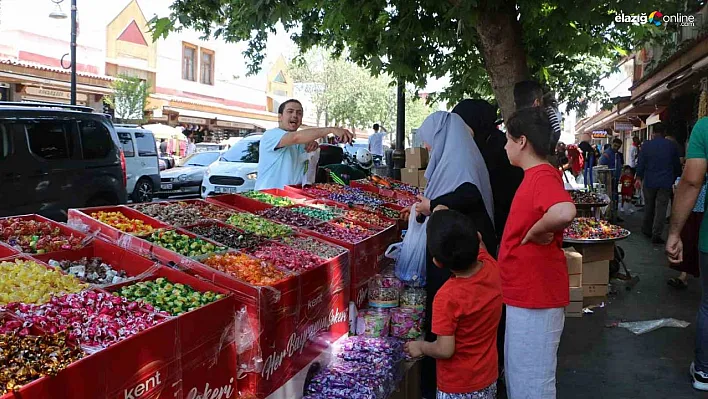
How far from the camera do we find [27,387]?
163 cm

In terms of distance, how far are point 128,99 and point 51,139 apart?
16852mm

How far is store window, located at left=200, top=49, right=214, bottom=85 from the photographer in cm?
3294

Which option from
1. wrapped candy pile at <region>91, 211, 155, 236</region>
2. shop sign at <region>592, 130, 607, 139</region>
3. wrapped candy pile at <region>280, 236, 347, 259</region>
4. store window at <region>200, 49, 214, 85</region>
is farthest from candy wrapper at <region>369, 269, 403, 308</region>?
shop sign at <region>592, 130, 607, 139</region>

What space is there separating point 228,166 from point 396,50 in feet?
23.7

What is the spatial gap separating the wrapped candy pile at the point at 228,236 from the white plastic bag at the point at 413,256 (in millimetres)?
1027

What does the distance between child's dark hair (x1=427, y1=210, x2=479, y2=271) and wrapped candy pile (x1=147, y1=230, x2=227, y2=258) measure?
4.09 ft

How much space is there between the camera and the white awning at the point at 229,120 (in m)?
29.0

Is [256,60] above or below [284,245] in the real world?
above

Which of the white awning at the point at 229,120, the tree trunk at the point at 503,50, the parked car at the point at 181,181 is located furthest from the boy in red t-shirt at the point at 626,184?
the white awning at the point at 229,120

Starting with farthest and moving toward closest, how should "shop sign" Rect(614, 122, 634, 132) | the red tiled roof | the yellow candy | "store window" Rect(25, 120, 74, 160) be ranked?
"shop sign" Rect(614, 122, 634, 132), the red tiled roof, "store window" Rect(25, 120, 74, 160), the yellow candy

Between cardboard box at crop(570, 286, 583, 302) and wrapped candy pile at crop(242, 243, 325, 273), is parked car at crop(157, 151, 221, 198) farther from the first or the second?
wrapped candy pile at crop(242, 243, 325, 273)

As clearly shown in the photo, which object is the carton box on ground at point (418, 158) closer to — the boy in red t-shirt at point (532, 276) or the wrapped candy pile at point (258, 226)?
the wrapped candy pile at point (258, 226)

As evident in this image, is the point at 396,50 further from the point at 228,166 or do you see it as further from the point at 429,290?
the point at 228,166

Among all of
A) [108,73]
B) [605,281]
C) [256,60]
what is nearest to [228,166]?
[256,60]
